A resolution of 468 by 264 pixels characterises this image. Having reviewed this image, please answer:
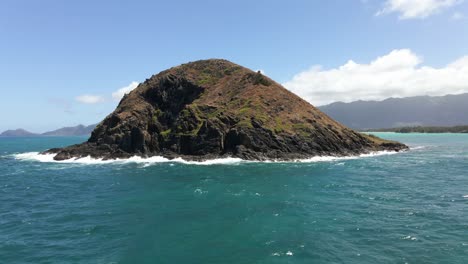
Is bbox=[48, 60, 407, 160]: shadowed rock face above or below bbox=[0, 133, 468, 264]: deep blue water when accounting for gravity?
above

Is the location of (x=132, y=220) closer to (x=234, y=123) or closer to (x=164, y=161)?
(x=164, y=161)

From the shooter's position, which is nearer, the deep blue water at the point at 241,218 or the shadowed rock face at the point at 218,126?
the deep blue water at the point at 241,218

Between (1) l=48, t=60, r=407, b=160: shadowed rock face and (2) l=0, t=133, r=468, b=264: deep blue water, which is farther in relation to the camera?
(1) l=48, t=60, r=407, b=160: shadowed rock face

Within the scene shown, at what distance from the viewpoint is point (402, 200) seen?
41.8 meters

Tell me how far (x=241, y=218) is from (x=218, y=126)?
2577 inches

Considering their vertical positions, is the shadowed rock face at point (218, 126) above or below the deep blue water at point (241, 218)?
above

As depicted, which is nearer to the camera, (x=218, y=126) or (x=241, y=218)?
(x=241, y=218)

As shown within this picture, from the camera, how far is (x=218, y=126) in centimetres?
10000

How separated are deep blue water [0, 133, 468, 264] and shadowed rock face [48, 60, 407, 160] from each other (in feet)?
96.3

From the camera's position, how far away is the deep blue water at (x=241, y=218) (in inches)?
1034

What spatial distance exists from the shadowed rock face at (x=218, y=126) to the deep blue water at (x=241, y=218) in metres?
29.4

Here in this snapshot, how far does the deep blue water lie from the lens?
26.3m

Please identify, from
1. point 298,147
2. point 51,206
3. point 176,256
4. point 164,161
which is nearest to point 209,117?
point 164,161

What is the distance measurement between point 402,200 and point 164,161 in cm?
6425
